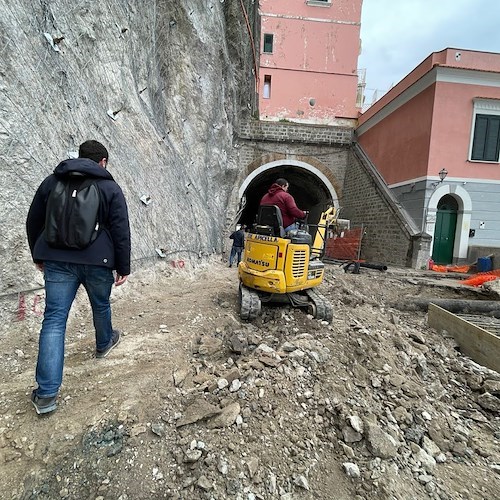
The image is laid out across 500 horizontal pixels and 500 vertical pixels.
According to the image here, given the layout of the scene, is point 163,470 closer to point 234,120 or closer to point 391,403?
point 391,403

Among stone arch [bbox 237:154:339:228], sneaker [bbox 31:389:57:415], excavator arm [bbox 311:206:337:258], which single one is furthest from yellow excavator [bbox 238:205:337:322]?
stone arch [bbox 237:154:339:228]

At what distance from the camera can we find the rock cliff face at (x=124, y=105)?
319 cm

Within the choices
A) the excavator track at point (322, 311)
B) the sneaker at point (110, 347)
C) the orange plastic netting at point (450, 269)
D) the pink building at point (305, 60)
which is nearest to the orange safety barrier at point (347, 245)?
the orange plastic netting at point (450, 269)

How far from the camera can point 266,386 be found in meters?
2.31

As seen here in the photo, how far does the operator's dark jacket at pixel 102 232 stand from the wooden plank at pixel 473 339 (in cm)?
387

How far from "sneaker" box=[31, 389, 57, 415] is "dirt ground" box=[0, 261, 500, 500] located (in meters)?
0.06

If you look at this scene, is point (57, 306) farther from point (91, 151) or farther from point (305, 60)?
point (305, 60)

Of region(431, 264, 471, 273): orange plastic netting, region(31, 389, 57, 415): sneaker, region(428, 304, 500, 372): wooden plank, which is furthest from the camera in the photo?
region(431, 264, 471, 273): orange plastic netting

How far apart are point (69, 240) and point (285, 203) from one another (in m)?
2.85

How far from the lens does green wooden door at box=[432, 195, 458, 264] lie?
35.5 ft

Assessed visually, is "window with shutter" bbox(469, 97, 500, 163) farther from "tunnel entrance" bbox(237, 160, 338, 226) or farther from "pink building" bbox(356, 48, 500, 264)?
"tunnel entrance" bbox(237, 160, 338, 226)

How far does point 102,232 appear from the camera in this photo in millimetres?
2135

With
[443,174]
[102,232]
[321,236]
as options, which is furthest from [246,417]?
[443,174]

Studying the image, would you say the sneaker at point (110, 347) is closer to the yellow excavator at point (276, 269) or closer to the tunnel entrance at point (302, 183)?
the yellow excavator at point (276, 269)
